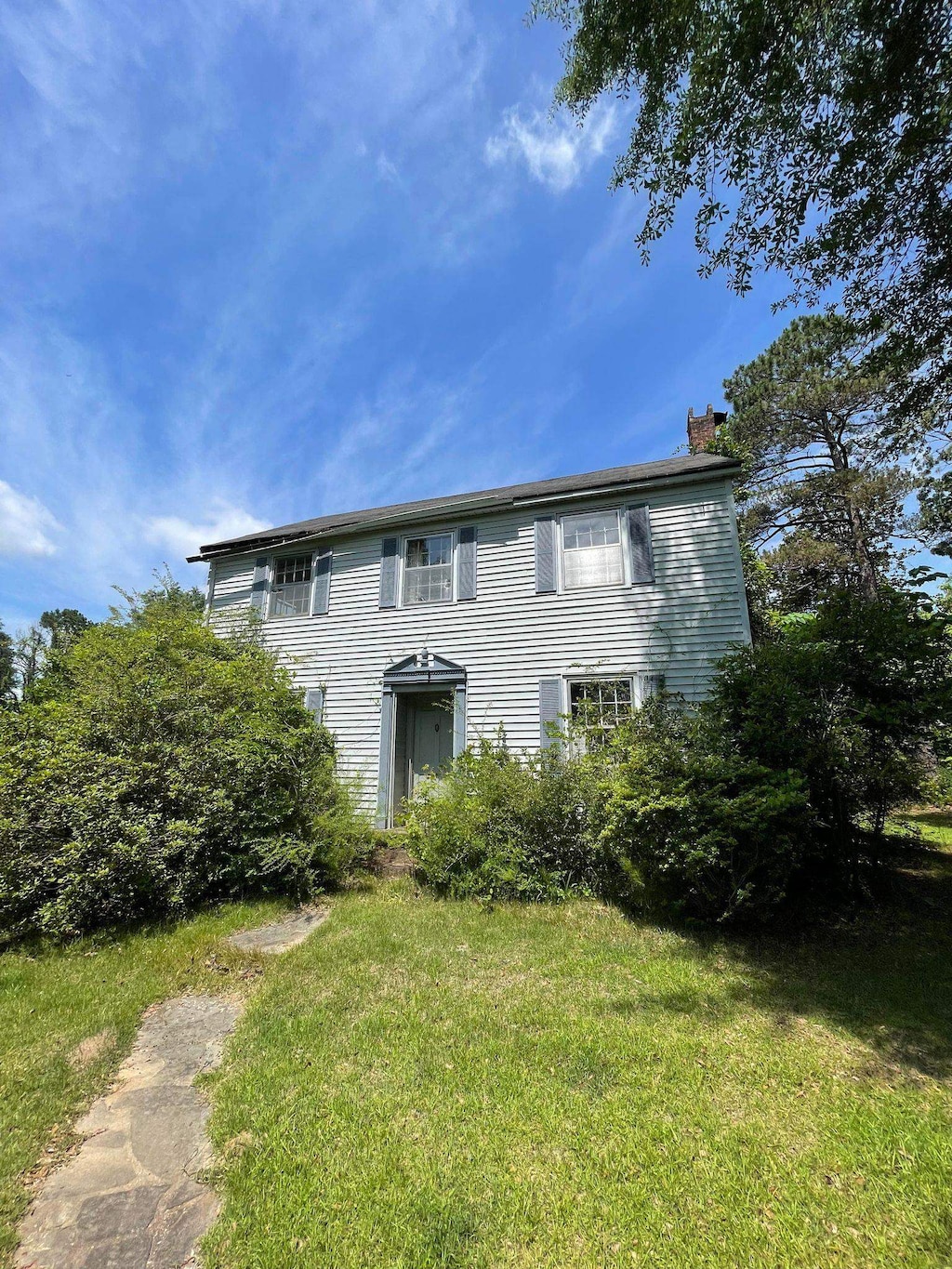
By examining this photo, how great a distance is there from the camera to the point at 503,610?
977cm

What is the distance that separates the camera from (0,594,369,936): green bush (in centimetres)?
520

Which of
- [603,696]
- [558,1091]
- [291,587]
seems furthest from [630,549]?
[558,1091]

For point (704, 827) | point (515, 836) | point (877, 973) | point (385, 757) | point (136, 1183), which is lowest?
point (136, 1183)

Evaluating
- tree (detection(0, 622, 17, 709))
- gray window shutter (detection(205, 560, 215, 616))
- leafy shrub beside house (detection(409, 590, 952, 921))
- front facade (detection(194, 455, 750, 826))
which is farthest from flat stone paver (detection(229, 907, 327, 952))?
tree (detection(0, 622, 17, 709))

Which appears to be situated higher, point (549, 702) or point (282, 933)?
point (549, 702)

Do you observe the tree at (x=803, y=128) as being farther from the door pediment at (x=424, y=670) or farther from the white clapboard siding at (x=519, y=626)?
the door pediment at (x=424, y=670)

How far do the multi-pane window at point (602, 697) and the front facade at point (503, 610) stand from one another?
28mm

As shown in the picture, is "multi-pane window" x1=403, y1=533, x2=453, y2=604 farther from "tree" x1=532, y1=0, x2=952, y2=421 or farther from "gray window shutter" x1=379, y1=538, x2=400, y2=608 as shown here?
"tree" x1=532, y1=0, x2=952, y2=421

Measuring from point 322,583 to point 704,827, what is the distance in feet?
29.3

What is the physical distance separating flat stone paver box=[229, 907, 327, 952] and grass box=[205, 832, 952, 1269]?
489 mm

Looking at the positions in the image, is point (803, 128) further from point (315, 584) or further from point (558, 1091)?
point (315, 584)

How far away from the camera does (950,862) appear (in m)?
6.71

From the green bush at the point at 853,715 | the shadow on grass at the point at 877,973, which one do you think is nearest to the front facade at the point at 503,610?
the green bush at the point at 853,715

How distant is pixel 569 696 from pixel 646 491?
3.89m
